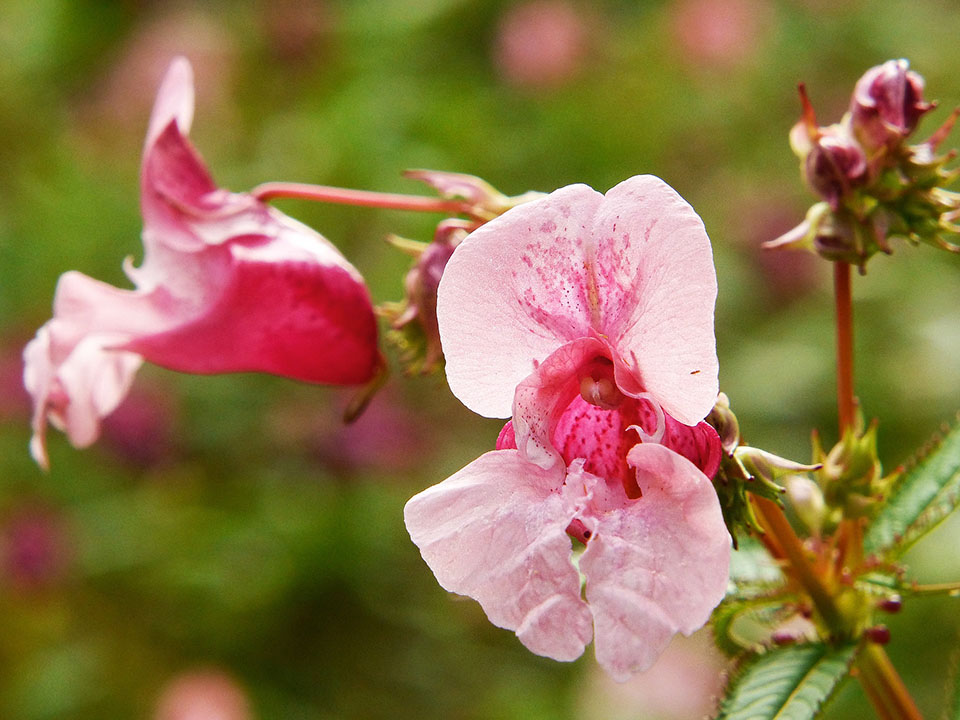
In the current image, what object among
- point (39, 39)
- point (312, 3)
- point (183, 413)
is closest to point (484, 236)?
point (183, 413)

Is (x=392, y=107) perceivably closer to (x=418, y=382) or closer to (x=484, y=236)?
(x=418, y=382)

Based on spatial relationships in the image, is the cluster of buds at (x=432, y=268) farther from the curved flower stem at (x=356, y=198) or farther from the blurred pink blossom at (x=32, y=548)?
the blurred pink blossom at (x=32, y=548)

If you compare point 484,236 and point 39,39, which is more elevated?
point 484,236

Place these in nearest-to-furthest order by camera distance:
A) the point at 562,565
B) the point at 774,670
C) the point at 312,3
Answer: the point at 562,565, the point at 774,670, the point at 312,3

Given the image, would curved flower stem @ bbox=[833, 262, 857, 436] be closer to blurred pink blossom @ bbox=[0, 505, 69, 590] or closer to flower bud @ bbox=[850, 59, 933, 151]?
flower bud @ bbox=[850, 59, 933, 151]

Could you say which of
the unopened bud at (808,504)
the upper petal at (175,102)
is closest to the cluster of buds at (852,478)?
the unopened bud at (808,504)

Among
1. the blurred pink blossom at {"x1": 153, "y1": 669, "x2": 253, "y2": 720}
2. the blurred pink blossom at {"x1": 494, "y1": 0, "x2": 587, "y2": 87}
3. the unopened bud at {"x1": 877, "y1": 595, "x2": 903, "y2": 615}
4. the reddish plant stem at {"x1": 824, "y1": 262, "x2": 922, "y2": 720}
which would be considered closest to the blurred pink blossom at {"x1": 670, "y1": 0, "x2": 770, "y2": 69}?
the blurred pink blossom at {"x1": 494, "y1": 0, "x2": 587, "y2": 87}

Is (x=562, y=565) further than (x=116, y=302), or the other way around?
(x=116, y=302)
